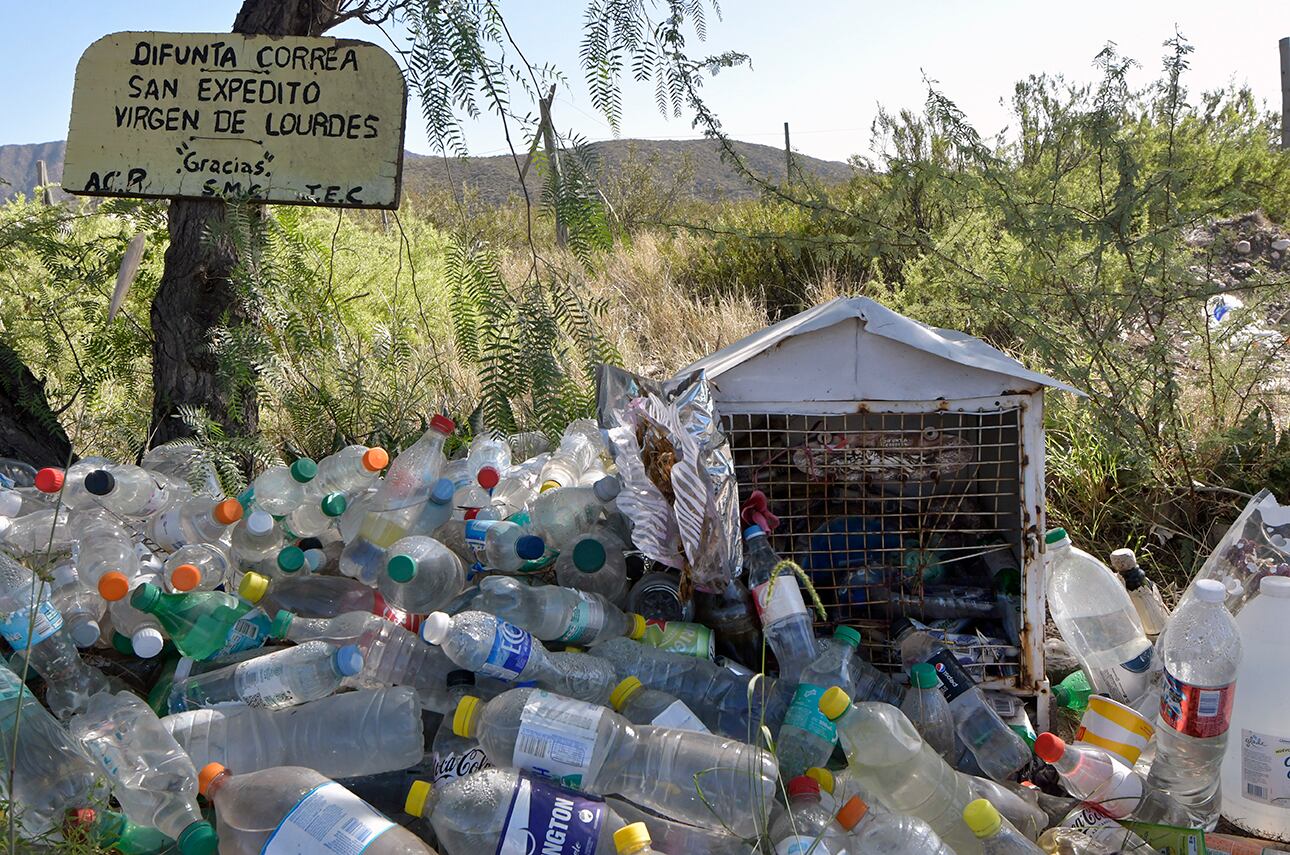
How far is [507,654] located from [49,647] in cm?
97

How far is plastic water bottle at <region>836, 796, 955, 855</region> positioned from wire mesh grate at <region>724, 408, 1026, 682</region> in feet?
2.57

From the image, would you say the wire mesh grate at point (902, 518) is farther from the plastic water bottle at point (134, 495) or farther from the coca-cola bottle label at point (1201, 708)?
the plastic water bottle at point (134, 495)

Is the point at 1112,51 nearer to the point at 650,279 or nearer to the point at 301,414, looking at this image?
the point at 301,414

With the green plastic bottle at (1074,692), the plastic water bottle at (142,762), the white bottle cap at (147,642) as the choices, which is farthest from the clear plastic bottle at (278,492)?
the green plastic bottle at (1074,692)

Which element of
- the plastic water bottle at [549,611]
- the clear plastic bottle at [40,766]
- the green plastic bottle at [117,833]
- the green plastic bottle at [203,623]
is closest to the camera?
the green plastic bottle at [117,833]

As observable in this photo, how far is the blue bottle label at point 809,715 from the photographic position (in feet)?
6.31

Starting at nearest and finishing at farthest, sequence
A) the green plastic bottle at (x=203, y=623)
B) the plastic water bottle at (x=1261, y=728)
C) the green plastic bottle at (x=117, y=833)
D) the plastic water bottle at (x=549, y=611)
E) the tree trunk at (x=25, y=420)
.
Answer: the green plastic bottle at (x=117, y=833), the plastic water bottle at (x=1261, y=728), the green plastic bottle at (x=203, y=623), the plastic water bottle at (x=549, y=611), the tree trunk at (x=25, y=420)

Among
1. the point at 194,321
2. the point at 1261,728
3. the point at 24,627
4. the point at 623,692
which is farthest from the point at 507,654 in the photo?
the point at 194,321

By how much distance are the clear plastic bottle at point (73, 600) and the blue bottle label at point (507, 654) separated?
871 mm

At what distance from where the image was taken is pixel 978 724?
2176 millimetres

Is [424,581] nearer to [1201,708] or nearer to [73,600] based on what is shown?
[73,600]

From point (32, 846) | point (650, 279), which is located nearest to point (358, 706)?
point (32, 846)

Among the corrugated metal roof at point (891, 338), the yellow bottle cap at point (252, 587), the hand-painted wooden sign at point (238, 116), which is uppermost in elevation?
the hand-painted wooden sign at point (238, 116)

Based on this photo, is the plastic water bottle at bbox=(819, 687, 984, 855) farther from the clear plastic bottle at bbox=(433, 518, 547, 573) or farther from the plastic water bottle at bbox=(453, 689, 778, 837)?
the clear plastic bottle at bbox=(433, 518, 547, 573)
